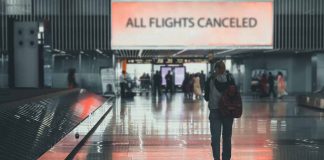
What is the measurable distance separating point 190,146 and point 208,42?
9.29m

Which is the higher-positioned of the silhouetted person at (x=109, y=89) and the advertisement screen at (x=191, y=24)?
the advertisement screen at (x=191, y=24)

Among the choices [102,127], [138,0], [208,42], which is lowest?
[102,127]

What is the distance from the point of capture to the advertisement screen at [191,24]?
58.3 feet

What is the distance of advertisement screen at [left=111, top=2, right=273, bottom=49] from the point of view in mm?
17766

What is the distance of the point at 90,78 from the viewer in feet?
108

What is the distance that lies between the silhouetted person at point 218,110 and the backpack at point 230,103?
169mm

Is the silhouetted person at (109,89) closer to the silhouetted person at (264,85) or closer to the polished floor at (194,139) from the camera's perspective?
the silhouetted person at (264,85)

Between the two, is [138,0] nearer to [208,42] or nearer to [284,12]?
[208,42]

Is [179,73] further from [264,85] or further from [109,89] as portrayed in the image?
[109,89]

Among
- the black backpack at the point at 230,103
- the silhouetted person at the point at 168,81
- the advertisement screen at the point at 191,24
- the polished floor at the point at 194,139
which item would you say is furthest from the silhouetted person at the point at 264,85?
the black backpack at the point at 230,103

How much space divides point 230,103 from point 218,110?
0.32 m

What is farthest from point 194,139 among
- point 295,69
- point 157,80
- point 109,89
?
point 295,69

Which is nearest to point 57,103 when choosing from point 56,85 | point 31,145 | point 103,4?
point 31,145

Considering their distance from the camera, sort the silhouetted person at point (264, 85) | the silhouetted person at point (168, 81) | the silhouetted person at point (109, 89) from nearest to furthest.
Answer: the silhouetted person at point (109, 89)
the silhouetted person at point (264, 85)
the silhouetted person at point (168, 81)
